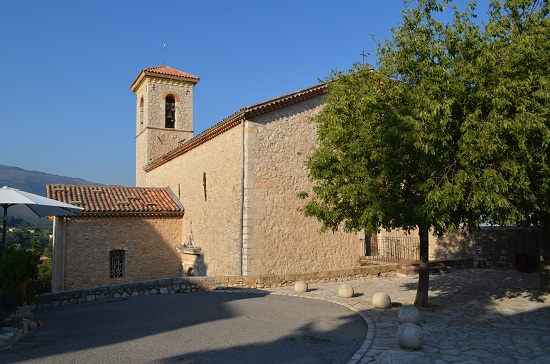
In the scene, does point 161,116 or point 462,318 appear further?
point 161,116

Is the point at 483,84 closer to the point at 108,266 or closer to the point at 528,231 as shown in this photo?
the point at 528,231

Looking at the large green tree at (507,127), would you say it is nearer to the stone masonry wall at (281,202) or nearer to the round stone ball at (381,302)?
the round stone ball at (381,302)

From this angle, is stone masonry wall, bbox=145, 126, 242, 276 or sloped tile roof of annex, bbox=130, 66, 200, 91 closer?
stone masonry wall, bbox=145, 126, 242, 276

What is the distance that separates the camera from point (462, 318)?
30.5 ft

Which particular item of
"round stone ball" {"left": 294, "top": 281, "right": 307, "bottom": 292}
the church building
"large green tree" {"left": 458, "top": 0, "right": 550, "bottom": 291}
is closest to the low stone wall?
the church building

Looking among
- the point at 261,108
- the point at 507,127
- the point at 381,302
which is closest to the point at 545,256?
the point at 381,302

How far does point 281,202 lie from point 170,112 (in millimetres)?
15407

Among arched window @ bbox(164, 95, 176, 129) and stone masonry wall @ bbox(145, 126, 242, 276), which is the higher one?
arched window @ bbox(164, 95, 176, 129)

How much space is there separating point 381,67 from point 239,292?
789 centimetres

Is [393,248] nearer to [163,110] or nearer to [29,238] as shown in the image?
[163,110]

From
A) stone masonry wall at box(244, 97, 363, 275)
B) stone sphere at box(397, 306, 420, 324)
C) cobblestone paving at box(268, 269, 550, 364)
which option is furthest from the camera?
stone masonry wall at box(244, 97, 363, 275)

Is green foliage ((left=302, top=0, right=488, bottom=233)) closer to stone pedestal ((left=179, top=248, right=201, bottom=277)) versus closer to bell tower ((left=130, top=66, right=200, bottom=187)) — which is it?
stone pedestal ((left=179, top=248, right=201, bottom=277))

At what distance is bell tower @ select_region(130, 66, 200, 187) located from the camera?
2750 centimetres

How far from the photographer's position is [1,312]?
26.9 ft
